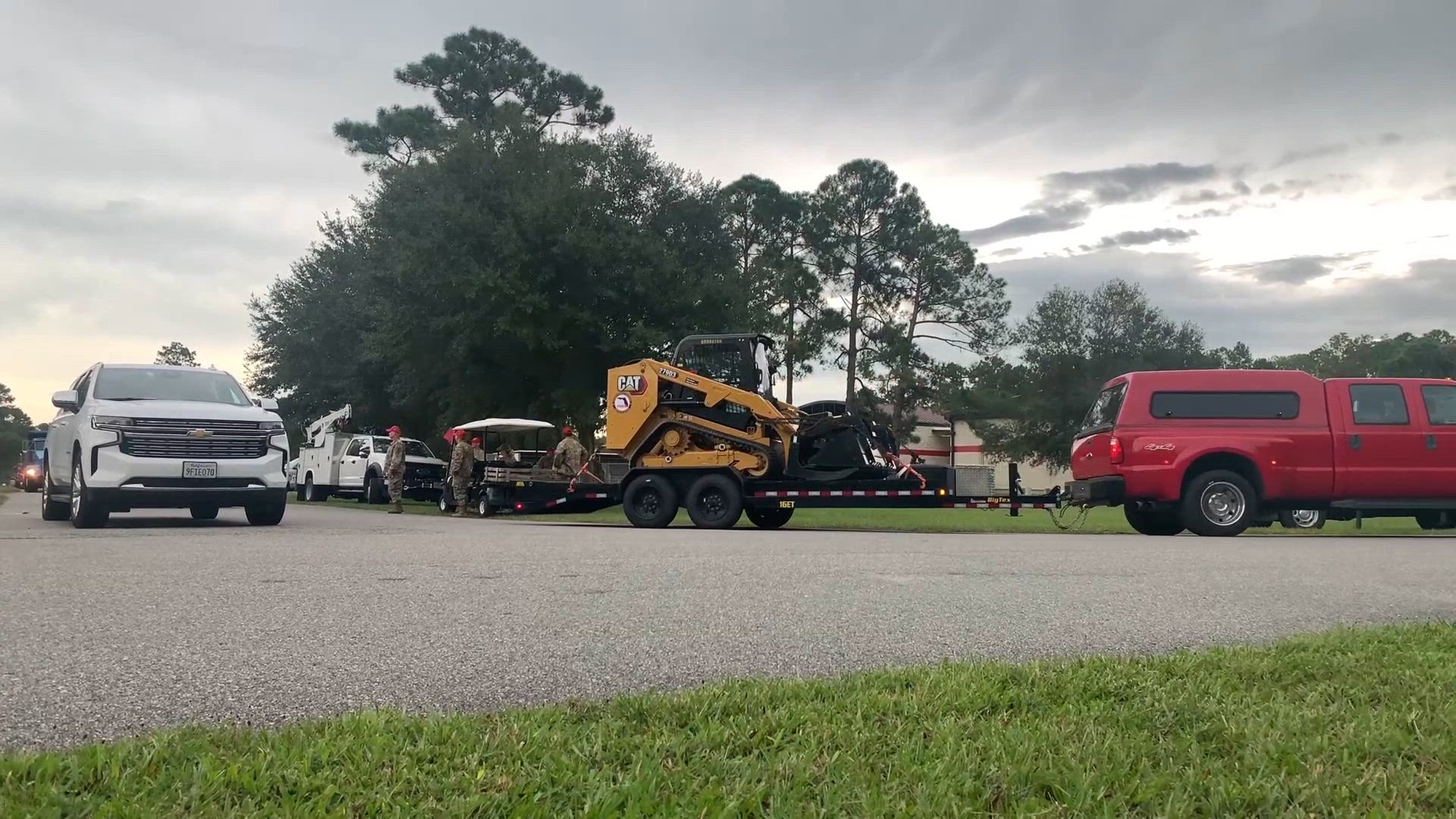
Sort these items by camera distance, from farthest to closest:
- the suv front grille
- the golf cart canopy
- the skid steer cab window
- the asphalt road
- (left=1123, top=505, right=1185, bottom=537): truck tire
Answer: the golf cart canopy < the skid steer cab window < (left=1123, top=505, right=1185, bottom=537): truck tire < the suv front grille < the asphalt road

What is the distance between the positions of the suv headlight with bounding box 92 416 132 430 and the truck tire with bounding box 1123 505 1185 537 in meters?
13.1

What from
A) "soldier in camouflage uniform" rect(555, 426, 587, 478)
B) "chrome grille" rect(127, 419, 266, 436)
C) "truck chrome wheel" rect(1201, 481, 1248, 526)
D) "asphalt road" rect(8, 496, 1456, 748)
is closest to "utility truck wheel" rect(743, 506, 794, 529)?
"soldier in camouflage uniform" rect(555, 426, 587, 478)

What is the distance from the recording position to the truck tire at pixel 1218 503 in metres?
14.3

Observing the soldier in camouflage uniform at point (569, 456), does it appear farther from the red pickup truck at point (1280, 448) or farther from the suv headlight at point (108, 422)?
the red pickup truck at point (1280, 448)

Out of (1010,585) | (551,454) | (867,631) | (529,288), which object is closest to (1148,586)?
(1010,585)

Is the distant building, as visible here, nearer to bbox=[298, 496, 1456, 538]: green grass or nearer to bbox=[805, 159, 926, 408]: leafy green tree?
bbox=[805, 159, 926, 408]: leafy green tree

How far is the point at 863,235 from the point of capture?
49.2 meters

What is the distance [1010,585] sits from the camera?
7777 millimetres

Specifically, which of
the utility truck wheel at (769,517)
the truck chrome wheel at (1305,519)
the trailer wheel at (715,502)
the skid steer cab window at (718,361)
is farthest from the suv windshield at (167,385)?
the truck chrome wheel at (1305,519)

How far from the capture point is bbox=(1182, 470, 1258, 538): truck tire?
47.0 ft

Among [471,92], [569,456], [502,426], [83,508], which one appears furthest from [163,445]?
[471,92]

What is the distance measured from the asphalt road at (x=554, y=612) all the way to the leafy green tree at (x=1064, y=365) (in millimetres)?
40763

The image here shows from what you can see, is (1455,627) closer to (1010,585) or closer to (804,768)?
(1010,585)

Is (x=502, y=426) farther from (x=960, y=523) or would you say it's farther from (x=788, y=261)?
(x=788, y=261)
